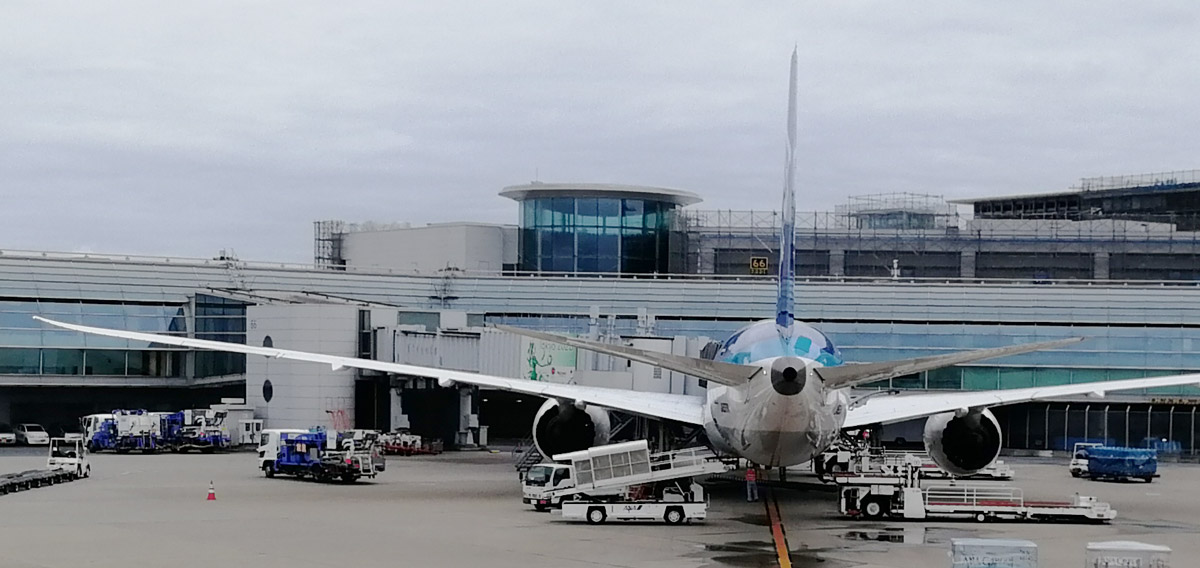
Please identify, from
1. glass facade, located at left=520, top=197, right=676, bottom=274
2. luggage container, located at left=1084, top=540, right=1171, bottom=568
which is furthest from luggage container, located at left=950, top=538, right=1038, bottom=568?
glass facade, located at left=520, top=197, right=676, bottom=274

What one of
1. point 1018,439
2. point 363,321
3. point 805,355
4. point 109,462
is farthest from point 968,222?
point 805,355

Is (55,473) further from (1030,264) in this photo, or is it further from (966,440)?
(1030,264)

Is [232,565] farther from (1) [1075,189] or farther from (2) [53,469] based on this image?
(1) [1075,189]

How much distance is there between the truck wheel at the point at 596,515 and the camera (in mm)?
37031

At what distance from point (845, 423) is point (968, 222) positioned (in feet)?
206

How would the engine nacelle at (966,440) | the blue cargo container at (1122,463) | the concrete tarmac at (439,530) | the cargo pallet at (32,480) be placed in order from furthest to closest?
the blue cargo container at (1122,463) < the cargo pallet at (32,480) < the engine nacelle at (966,440) < the concrete tarmac at (439,530)

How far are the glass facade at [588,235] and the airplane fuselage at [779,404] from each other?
53.7 meters

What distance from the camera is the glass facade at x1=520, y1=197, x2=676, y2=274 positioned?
306 feet

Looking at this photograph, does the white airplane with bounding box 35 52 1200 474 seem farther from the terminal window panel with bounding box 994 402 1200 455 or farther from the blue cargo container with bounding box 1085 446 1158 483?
the terminal window panel with bounding box 994 402 1200 455

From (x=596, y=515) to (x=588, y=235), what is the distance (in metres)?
57.2

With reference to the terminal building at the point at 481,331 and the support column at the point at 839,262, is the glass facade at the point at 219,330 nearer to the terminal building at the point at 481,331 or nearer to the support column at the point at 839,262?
the terminal building at the point at 481,331

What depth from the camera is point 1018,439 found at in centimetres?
7231

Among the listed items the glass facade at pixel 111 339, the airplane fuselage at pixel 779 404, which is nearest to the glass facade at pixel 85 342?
the glass facade at pixel 111 339

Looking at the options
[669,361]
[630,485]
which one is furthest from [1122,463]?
[669,361]
